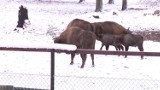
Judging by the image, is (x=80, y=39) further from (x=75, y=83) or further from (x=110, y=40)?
(x=75, y=83)

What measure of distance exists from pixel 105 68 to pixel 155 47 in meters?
5.01

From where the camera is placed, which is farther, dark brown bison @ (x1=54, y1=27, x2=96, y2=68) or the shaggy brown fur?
the shaggy brown fur

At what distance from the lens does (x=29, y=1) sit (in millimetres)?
45469

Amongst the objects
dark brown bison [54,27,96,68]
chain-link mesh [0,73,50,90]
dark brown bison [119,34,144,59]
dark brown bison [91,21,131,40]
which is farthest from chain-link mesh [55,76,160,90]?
dark brown bison [91,21,131,40]

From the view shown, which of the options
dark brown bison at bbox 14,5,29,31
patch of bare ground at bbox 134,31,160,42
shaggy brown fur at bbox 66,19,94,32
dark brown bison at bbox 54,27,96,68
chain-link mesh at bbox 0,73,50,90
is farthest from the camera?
dark brown bison at bbox 14,5,29,31

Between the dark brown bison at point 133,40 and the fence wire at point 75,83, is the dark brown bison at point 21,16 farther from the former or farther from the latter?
the fence wire at point 75,83

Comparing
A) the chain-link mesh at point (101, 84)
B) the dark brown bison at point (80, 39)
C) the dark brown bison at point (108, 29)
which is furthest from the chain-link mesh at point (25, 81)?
the dark brown bison at point (108, 29)

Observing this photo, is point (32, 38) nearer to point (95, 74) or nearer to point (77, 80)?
point (95, 74)

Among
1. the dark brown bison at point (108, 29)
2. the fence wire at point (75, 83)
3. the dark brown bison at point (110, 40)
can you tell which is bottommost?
the fence wire at point (75, 83)

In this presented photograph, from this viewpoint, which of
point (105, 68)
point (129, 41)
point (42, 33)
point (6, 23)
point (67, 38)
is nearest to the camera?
Answer: point (105, 68)

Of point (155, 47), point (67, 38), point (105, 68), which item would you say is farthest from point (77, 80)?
point (155, 47)

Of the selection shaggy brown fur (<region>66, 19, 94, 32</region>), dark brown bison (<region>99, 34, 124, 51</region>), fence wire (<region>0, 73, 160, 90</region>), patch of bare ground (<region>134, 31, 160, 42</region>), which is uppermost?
shaggy brown fur (<region>66, 19, 94, 32</region>)

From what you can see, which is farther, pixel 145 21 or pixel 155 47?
pixel 145 21

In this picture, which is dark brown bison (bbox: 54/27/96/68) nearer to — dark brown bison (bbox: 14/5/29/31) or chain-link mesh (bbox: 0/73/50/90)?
chain-link mesh (bbox: 0/73/50/90)
